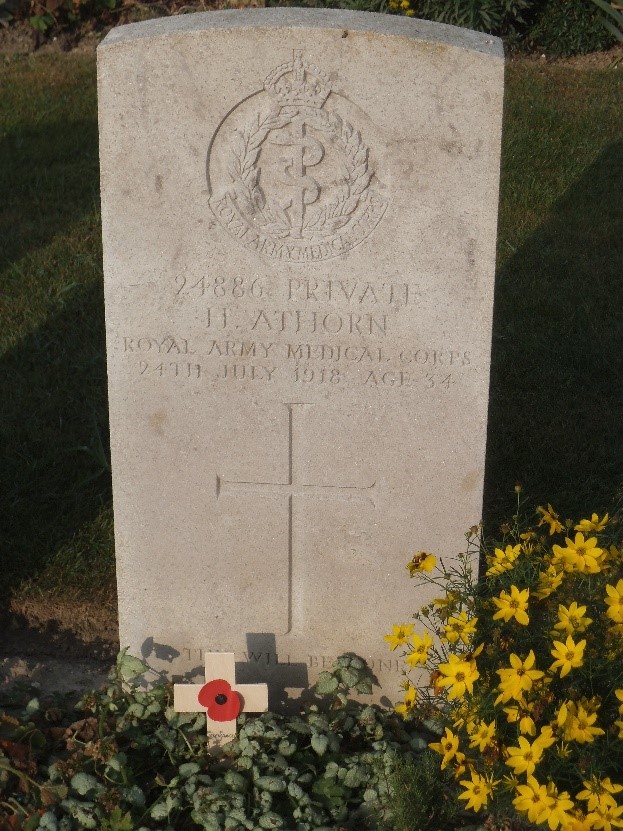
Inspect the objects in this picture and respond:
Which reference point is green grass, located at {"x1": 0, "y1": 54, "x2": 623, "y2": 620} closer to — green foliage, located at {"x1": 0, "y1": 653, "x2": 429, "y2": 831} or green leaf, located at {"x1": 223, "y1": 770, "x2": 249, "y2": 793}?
green foliage, located at {"x1": 0, "y1": 653, "x2": 429, "y2": 831}

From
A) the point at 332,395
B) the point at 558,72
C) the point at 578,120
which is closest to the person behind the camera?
the point at 332,395

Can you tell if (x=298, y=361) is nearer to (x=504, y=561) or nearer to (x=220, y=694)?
(x=504, y=561)

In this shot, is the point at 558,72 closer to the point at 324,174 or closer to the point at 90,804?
the point at 324,174

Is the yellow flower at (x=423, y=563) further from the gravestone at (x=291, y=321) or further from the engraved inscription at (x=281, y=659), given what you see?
the engraved inscription at (x=281, y=659)

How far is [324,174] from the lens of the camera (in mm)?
2875

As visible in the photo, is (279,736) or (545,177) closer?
(279,736)

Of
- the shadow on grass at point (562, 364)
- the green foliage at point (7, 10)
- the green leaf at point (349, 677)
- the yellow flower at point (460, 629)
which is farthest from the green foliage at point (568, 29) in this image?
the yellow flower at point (460, 629)

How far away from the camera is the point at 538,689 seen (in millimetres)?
2650

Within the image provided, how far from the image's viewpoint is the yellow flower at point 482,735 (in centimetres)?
259

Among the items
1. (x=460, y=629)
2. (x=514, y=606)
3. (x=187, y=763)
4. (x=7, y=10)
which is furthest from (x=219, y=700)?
(x=7, y=10)

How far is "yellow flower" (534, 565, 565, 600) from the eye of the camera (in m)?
2.86

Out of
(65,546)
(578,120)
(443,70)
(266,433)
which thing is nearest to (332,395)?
(266,433)

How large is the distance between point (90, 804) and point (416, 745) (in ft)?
3.04

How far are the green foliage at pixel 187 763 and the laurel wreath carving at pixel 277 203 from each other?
1.35 m
